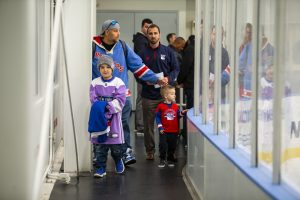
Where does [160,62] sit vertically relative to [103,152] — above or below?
above

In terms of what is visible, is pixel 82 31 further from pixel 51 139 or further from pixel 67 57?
pixel 51 139

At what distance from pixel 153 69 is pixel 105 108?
1133 mm

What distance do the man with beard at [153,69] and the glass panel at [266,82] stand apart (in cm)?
310

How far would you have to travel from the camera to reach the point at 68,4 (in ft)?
17.5

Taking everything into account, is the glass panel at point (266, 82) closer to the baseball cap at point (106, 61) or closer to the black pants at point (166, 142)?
the baseball cap at point (106, 61)

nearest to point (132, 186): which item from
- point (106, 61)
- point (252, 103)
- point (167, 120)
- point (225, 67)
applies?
point (167, 120)

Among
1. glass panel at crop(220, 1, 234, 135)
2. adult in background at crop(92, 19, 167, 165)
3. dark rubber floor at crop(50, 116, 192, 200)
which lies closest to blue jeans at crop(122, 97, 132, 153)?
adult in background at crop(92, 19, 167, 165)

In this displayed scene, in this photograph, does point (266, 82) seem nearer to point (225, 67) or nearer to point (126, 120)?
point (225, 67)

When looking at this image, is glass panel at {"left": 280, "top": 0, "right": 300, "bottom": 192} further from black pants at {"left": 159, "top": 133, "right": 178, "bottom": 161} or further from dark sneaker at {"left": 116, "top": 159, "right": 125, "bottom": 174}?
black pants at {"left": 159, "top": 133, "right": 178, "bottom": 161}

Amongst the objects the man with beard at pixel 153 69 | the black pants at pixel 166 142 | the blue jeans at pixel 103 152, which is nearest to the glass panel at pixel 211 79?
the blue jeans at pixel 103 152

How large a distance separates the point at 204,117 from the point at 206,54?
1.75 feet

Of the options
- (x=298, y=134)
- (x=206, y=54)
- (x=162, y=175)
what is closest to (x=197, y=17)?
(x=206, y=54)

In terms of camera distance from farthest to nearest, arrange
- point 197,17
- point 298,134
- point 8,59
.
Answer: point 197,17
point 8,59
point 298,134

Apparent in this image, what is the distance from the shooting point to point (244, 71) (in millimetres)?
3254
